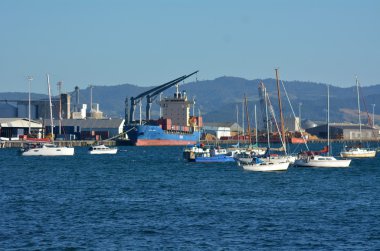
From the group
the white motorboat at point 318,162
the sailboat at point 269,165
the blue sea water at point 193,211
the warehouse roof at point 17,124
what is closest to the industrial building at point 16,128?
the warehouse roof at point 17,124

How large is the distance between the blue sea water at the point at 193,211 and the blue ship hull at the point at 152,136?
106m

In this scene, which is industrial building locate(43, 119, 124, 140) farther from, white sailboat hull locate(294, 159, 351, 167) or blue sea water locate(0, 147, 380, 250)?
blue sea water locate(0, 147, 380, 250)

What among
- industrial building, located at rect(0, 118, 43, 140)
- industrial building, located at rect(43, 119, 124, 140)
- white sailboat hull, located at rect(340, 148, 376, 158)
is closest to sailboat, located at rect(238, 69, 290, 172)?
white sailboat hull, located at rect(340, 148, 376, 158)

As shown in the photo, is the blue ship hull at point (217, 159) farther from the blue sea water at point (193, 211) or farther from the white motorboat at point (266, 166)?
the white motorboat at point (266, 166)

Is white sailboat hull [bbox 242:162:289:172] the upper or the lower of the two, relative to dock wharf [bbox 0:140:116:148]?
lower

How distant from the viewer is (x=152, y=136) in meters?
184

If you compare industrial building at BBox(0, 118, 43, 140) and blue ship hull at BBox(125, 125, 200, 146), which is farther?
blue ship hull at BBox(125, 125, 200, 146)

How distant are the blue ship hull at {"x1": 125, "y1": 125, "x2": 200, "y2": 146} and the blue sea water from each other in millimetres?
105789

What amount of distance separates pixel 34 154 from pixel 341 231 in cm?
8386

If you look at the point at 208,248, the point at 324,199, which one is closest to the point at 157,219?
the point at 208,248

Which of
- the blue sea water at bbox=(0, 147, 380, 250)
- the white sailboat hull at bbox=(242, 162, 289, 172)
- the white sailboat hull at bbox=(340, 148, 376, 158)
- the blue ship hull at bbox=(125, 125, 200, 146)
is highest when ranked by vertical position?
the blue ship hull at bbox=(125, 125, 200, 146)

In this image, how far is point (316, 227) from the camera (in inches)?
1612

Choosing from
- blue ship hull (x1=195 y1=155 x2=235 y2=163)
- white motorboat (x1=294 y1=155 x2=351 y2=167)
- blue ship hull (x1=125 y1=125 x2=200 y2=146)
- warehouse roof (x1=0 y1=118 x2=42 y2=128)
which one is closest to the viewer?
white motorboat (x1=294 y1=155 x2=351 y2=167)

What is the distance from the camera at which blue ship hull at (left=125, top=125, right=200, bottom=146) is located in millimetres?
182750
